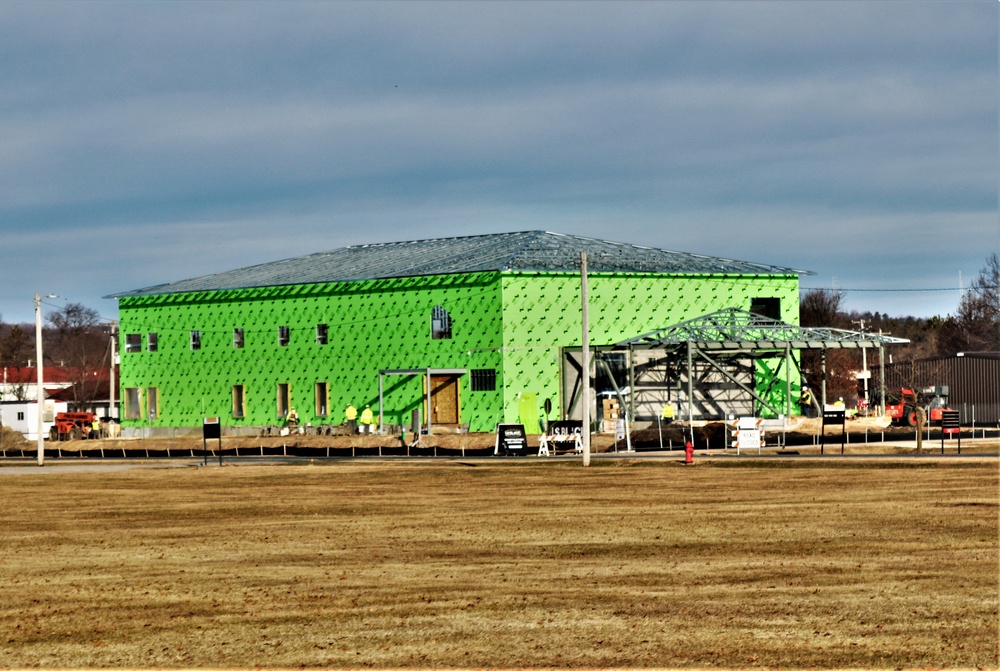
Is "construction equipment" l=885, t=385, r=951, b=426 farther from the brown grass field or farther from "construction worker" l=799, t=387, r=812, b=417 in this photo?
the brown grass field

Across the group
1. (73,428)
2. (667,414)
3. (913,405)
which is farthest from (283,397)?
(913,405)

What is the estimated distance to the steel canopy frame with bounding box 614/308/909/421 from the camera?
244 feet

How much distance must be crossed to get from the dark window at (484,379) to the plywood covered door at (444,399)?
4.14 feet

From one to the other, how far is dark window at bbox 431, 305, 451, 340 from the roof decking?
6.73 ft

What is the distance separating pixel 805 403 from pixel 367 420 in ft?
78.5

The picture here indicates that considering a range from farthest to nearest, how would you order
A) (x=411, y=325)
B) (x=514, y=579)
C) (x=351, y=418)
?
(x=411, y=325) < (x=351, y=418) < (x=514, y=579)

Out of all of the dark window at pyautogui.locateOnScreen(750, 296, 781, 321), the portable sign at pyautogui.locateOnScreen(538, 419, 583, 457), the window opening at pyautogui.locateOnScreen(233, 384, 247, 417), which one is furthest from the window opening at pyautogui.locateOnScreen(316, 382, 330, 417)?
the dark window at pyautogui.locateOnScreen(750, 296, 781, 321)

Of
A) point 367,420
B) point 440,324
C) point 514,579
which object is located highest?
point 440,324

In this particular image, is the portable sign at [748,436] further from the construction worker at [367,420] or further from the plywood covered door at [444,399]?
the construction worker at [367,420]

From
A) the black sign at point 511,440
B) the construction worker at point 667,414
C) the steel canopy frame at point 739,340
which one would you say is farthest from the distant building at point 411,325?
the black sign at point 511,440

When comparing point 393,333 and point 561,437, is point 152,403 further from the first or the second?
point 561,437

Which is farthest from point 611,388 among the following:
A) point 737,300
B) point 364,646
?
point 364,646

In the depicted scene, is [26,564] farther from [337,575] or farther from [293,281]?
[293,281]

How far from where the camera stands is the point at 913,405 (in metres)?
79.5
